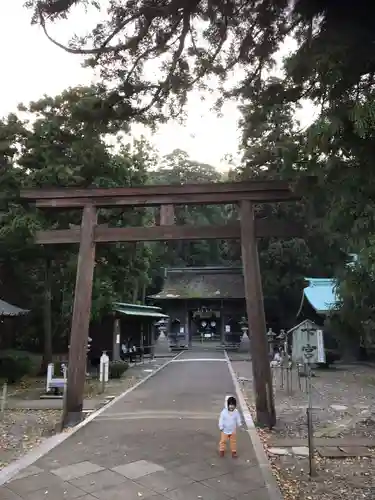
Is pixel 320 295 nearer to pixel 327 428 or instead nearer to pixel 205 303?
pixel 205 303

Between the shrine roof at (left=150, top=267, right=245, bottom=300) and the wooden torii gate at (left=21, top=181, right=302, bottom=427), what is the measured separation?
2623cm

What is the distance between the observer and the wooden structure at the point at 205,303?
37156mm

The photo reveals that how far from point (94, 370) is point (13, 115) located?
11.8 metres

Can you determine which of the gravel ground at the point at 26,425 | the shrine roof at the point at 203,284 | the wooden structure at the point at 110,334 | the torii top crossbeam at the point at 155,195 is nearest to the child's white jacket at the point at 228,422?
the gravel ground at the point at 26,425


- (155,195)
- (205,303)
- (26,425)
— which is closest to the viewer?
(26,425)

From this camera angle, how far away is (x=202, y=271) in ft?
135

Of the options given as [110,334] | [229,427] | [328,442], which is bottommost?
[328,442]

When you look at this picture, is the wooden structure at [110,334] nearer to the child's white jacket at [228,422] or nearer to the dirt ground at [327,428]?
the dirt ground at [327,428]

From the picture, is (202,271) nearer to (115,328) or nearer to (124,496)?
(115,328)

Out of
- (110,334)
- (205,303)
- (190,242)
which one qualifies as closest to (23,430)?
(110,334)

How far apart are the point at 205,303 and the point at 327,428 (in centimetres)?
2861

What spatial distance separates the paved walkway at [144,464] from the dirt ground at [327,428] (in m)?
0.55

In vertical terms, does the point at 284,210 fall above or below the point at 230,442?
above

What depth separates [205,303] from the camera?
38344mm
